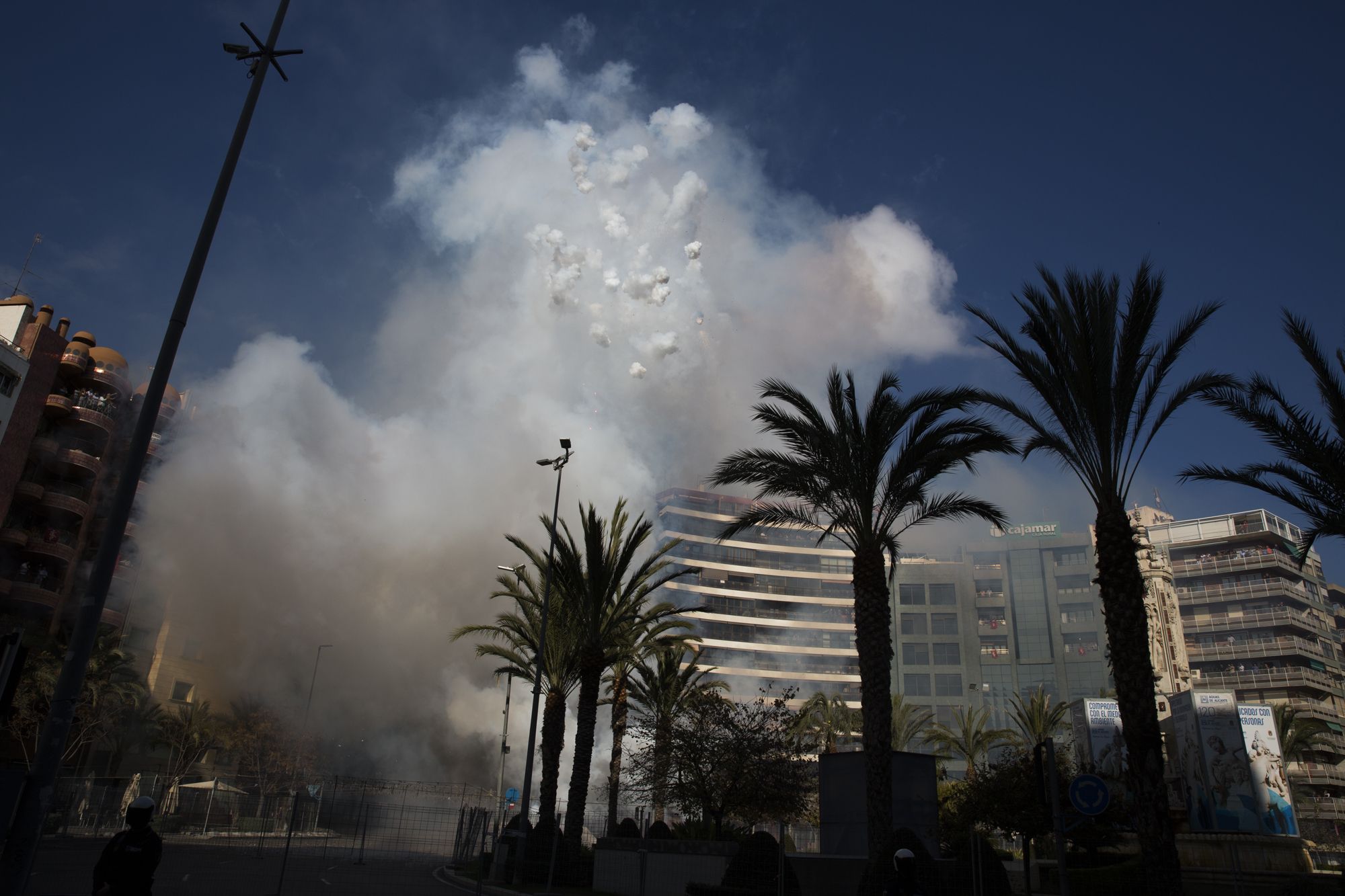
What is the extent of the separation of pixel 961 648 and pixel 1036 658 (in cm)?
744

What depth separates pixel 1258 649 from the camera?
7444 centimetres

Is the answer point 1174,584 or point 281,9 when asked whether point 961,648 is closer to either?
point 1174,584

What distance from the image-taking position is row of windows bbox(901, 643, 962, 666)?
87.0m

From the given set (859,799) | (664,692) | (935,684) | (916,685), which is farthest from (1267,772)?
(916,685)

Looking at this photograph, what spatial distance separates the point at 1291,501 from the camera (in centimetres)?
1424

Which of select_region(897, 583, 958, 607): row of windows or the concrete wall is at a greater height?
select_region(897, 583, 958, 607): row of windows

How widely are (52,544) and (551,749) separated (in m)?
36.0

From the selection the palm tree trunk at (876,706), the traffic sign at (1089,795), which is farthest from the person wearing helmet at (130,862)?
the palm tree trunk at (876,706)

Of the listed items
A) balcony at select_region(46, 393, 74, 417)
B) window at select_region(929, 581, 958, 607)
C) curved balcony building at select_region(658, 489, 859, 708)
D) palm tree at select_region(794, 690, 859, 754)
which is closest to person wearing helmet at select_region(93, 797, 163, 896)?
palm tree at select_region(794, 690, 859, 754)

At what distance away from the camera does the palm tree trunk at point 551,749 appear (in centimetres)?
2403

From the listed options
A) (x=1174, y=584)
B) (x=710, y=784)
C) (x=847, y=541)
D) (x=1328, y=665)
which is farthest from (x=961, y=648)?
(x=847, y=541)

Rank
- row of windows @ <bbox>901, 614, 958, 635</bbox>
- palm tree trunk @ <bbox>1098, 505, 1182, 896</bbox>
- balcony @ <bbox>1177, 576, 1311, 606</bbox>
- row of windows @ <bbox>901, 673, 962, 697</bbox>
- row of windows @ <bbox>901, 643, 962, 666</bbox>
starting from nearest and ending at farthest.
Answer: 1. palm tree trunk @ <bbox>1098, 505, 1182, 896</bbox>
2. balcony @ <bbox>1177, 576, 1311, 606</bbox>
3. row of windows @ <bbox>901, 673, 962, 697</bbox>
4. row of windows @ <bbox>901, 643, 962, 666</bbox>
5. row of windows @ <bbox>901, 614, 958, 635</bbox>

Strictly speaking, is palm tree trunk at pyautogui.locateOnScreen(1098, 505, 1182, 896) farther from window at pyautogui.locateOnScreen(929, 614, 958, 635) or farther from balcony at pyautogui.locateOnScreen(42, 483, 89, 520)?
window at pyautogui.locateOnScreen(929, 614, 958, 635)

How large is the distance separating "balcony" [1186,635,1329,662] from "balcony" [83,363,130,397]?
85.1m
